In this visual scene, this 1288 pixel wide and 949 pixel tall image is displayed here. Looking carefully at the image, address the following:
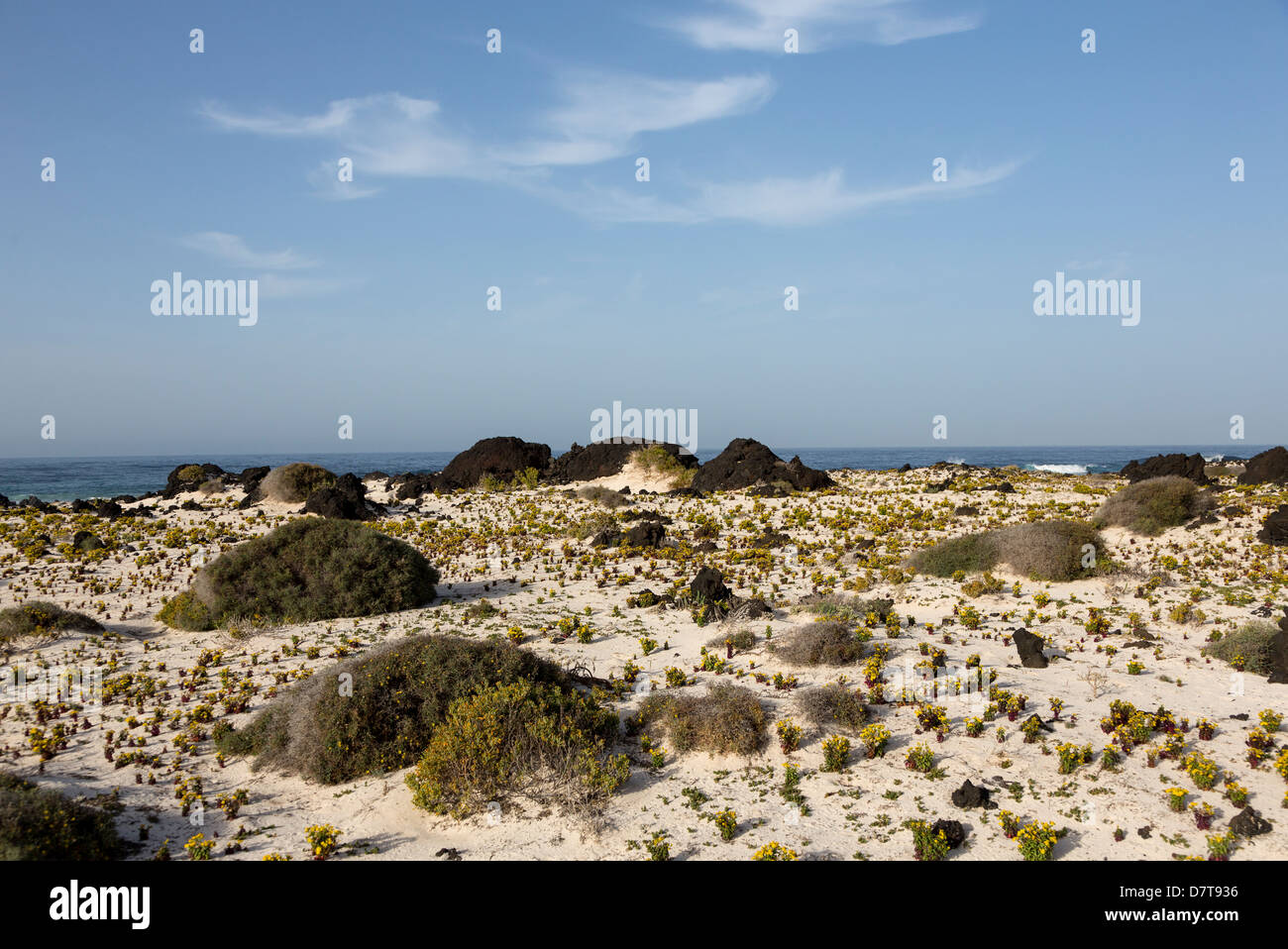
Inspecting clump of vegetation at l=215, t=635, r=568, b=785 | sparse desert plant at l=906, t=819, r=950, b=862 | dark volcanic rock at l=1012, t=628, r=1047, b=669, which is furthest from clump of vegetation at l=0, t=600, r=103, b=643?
dark volcanic rock at l=1012, t=628, r=1047, b=669

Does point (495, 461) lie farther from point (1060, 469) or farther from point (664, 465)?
point (1060, 469)

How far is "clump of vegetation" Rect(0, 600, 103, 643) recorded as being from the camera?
13.8 metres

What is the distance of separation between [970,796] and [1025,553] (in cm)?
1243

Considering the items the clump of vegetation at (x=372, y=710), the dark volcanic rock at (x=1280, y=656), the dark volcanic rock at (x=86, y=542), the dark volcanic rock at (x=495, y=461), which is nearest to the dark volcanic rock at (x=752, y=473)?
the dark volcanic rock at (x=495, y=461)

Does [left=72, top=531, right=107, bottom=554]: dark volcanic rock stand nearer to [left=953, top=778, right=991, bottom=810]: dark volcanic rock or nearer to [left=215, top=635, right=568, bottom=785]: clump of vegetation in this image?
[left=215, top=635, right=568, bottom=785]: clump of vegetation

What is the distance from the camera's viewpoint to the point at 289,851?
746 cm

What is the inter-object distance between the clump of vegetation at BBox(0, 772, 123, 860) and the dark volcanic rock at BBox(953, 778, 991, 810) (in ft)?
30.5

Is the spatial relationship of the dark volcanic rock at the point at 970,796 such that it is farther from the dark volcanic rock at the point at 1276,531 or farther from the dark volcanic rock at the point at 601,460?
the dark volcanic rock at the point at 601,460

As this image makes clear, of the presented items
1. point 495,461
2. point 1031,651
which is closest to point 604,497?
point 495,461

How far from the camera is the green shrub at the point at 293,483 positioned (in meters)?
34.9

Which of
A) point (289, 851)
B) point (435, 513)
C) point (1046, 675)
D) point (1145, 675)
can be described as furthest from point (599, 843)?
point (435, 513)
